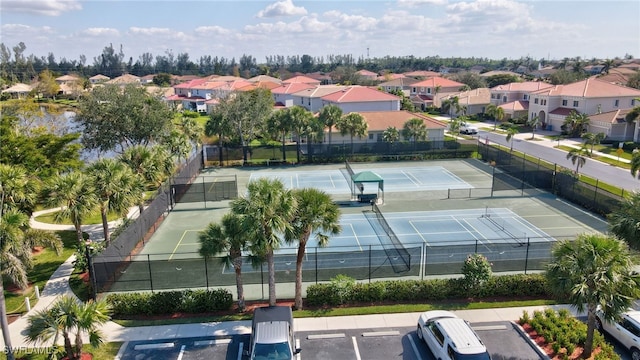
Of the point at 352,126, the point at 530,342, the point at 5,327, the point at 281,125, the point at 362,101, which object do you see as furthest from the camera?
the point at 362,101

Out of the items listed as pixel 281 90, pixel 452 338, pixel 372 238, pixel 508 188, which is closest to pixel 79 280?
pixel 372 238

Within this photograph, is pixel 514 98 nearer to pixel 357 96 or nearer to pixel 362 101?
pixel 357 96

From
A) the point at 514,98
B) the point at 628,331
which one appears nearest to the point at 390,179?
the point at 628,331

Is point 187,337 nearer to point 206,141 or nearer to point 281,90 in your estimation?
point 206,141

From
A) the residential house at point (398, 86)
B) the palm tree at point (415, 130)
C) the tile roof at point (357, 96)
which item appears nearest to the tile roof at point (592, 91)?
the tile roof at point (357, 96)

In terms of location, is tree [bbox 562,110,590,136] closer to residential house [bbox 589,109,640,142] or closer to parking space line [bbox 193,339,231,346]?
residential house [bbox 589,109,640,142]
